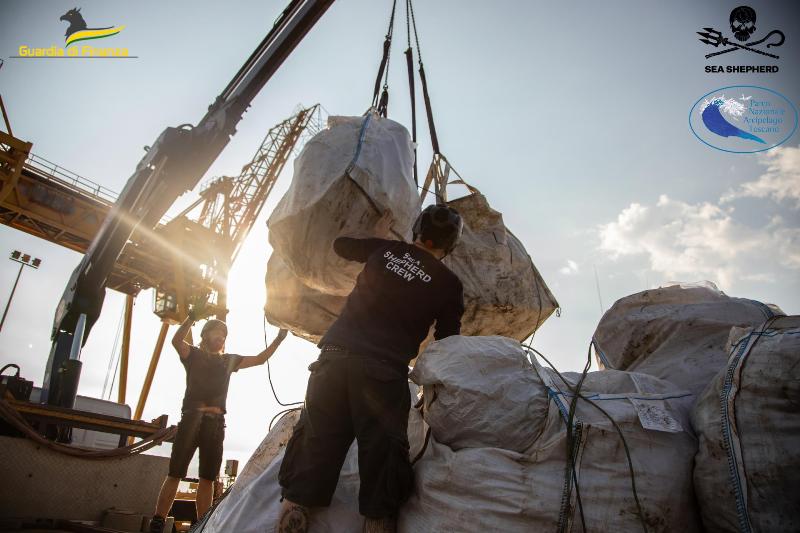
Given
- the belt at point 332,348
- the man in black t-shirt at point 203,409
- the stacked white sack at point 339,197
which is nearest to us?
the belt at point 332,348

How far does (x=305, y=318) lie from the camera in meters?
2.52

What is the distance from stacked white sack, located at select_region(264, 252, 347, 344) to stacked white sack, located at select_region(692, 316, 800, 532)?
5.76 feet

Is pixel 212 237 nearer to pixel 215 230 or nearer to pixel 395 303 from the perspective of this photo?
pixel 215 230

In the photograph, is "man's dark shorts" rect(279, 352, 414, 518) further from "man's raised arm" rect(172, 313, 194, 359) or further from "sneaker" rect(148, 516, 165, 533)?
"man's raised arm" rect(172, 313, 194, 359)

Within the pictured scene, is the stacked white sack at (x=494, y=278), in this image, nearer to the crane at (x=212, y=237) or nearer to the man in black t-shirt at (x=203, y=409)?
the man in black t-shirt at (x=203, y=409)

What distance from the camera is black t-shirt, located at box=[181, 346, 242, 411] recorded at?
3072 millimetres

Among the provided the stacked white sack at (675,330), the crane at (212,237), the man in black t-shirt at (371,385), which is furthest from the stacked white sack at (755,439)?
the crane at (212,237)

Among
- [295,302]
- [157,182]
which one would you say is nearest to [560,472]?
[295,302]

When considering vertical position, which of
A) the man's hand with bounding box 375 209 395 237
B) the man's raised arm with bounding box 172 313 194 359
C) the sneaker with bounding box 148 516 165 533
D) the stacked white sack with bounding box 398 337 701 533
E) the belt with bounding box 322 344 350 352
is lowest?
the sneaker with bounding box 148 516 165 533

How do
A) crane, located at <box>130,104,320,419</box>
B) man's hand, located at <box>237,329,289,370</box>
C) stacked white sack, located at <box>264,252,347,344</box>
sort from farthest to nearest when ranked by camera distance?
crane, located at <box>130,104,320,419</box> < man's hand, located at <box>237,329,289,370</box> < stacked white sack, located at <box>264,252,347,344</box>

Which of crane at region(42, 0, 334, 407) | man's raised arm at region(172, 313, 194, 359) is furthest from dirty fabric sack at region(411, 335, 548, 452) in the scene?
crane at region(42, 0, 334, 407)

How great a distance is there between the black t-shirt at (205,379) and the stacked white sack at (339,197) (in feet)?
5.41

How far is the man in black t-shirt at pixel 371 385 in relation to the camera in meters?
1.31

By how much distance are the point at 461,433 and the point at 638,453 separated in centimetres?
52
